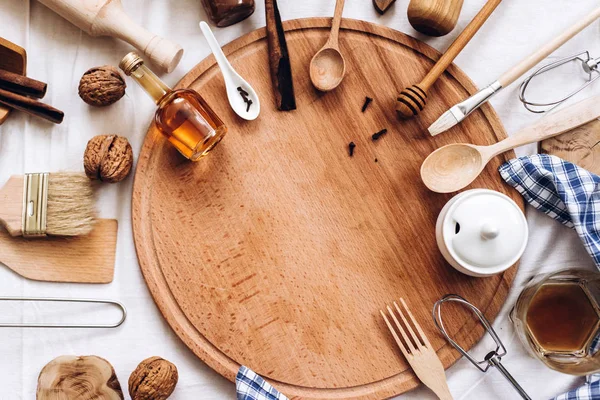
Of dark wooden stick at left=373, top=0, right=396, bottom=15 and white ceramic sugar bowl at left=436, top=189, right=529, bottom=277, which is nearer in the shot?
white ceramic sugar bowl at left=436, top=189, right=529, bottom=277

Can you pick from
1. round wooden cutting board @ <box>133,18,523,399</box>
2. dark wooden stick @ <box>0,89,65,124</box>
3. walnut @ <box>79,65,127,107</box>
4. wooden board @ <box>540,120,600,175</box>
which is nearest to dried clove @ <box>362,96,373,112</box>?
round wooden cutting board @ <box>133,18,523,399</box>

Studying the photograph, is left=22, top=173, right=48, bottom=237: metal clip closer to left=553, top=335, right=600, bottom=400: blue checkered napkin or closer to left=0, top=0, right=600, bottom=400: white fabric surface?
left=0, top=0, right=600, bottom=400: white fabric surface

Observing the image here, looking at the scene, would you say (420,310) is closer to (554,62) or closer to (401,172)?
(401,172)

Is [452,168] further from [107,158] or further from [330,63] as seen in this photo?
[107,158]

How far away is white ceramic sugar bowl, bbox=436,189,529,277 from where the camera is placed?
33.9 inches

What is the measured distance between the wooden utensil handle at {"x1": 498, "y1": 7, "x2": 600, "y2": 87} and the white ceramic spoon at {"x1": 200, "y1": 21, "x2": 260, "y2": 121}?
438mm

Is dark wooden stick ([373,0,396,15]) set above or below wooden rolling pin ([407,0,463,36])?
above

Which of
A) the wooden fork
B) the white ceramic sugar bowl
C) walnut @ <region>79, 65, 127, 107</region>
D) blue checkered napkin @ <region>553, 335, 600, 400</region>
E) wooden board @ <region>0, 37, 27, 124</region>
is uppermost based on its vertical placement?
wooden board @ <region>0, 37, 27, 124</region>

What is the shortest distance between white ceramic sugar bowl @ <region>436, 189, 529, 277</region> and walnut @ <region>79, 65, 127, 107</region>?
0.62 metres

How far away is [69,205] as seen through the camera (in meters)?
0.93

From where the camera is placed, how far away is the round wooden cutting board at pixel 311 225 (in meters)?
0.94

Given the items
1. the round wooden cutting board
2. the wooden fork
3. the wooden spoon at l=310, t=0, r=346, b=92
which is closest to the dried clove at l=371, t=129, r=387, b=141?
the round wooden cutting board

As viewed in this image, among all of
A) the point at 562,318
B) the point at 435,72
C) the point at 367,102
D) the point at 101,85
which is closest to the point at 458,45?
the point at 435,72

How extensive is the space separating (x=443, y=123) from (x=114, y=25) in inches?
23.8
